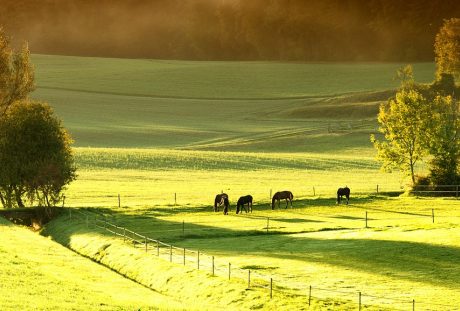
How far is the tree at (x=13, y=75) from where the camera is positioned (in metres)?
86.2

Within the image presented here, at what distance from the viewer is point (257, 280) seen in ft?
156

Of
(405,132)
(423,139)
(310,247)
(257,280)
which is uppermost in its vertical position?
(405,132)

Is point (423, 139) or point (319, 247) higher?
point (423, 139)

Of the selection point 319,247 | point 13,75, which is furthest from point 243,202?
point 13,75

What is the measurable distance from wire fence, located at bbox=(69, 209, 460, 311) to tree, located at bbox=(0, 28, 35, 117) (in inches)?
982

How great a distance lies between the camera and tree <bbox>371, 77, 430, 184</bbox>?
93.9 m

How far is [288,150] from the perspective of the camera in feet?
468

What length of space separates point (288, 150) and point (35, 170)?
67.5 metres

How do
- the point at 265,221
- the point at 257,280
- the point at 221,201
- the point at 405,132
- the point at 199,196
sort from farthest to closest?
the point at 405,132, the point at 199,196, the point at 221,201, the point at 265,221, the point at 257,280

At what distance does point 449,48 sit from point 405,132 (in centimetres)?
6826

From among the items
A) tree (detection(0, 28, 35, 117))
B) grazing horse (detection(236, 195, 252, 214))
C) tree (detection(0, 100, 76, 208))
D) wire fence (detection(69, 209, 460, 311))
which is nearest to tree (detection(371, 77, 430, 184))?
grazing horse (detection(236, 195, 252, 214))

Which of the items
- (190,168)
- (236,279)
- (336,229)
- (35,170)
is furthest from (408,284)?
(190,168)

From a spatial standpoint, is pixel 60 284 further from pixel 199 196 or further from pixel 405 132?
pixel 405 132

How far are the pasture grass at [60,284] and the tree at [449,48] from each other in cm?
11011
